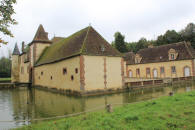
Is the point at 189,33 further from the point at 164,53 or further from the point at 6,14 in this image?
the point at 6,14

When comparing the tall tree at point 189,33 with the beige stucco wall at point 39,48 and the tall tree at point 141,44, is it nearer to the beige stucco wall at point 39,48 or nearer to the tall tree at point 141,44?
the tall tree at point 141,44

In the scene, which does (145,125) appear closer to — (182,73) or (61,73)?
(61,73)

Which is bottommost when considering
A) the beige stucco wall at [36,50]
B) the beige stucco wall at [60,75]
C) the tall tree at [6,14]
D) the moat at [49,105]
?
the moat at [49,105]

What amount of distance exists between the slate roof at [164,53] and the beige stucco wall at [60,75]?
21089mm

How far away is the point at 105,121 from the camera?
5.88 metres

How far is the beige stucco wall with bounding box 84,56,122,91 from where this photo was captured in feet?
52.1

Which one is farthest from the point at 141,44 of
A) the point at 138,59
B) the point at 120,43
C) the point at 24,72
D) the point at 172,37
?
the point at 24,72

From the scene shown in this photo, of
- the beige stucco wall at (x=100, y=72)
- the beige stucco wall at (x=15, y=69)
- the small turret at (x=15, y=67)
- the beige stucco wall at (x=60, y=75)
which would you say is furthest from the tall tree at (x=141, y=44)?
the beige stucco wall at (x=100, y=72)

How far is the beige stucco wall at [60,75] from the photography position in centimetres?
1631

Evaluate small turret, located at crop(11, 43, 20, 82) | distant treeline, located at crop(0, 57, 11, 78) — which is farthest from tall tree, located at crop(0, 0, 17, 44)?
distant treeline, located at crop(0, 57, 11, 78)

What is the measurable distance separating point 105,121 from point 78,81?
10.1 m

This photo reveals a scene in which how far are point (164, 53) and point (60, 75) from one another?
73.5 ft

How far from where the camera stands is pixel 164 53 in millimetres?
31703

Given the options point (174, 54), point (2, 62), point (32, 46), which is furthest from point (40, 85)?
point (2, 62)
